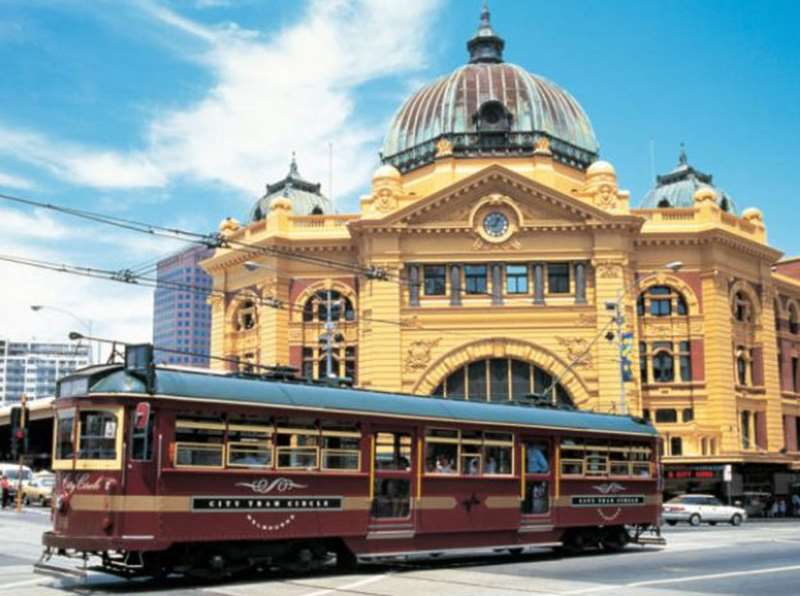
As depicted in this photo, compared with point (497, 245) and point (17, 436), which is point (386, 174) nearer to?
point (497, 245)

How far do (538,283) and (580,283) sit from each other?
2.06 meters

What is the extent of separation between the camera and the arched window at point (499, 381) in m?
51.6

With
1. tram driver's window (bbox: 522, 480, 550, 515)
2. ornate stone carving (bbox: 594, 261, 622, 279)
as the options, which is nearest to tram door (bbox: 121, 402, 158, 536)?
tram driver's window (bbox: 522, 480, 550, 515)

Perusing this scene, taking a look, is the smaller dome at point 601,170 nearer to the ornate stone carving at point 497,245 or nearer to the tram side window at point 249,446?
the ornate stone carving at point 497,245

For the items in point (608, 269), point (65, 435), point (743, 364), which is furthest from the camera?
point (743, 364)

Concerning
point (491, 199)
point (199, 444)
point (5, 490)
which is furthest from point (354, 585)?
point (491, 199)

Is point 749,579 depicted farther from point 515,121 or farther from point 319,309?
point 515,121

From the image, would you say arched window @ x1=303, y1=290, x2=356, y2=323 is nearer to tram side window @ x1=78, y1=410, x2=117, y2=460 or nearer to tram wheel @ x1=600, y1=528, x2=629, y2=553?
tram wheel @ x1=600, y1=528, x2=629, y2=553

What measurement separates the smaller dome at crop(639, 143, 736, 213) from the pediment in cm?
1342

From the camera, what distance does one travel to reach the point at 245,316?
58.9 m

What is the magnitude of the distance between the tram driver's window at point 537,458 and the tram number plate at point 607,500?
3.91ft

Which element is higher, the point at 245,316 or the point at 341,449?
the point at 245,316

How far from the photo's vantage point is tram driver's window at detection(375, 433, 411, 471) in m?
20.2

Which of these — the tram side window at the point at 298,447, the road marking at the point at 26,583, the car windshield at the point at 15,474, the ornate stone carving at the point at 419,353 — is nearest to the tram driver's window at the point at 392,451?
the tram side window at the point at 298,447
